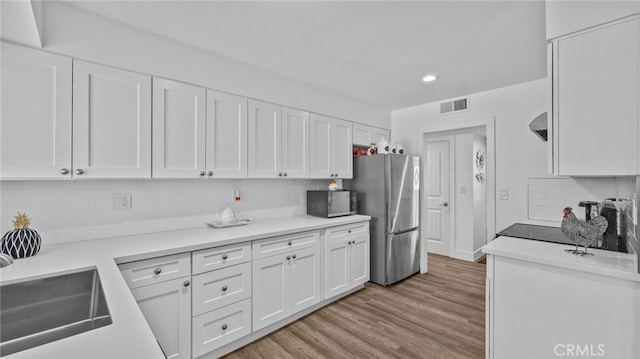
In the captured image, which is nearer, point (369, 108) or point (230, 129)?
point (230, 129)

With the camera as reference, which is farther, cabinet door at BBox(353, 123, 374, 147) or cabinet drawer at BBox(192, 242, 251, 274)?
cabinet door at BBox(353, 123, 374, 147)

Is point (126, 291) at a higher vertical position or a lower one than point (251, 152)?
lower

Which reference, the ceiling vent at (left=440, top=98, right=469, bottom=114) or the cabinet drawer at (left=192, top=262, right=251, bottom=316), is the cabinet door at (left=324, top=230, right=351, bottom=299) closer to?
the cabinet drawer at (left=192, top=262, right=251, bottom=316)

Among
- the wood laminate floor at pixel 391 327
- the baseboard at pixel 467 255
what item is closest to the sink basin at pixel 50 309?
the wood laminate floor at pixel 391 327

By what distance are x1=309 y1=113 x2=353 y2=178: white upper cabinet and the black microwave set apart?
24 cm

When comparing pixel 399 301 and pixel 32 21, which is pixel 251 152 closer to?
pixel 32 21

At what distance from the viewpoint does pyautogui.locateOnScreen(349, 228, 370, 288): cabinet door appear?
305 cm

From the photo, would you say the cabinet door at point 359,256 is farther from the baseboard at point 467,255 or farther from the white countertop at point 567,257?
the baseboard at point 467,255

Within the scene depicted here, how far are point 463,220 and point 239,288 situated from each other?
3783 mm

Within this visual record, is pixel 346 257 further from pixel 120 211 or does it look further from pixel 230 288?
pixel 120 211

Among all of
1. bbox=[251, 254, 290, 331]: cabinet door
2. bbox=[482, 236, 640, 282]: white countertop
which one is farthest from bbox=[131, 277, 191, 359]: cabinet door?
bbox=[482, 236, 640, 282]: white countertop

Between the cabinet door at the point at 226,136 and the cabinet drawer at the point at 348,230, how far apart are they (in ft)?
3.41

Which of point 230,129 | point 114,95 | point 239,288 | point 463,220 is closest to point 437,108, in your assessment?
point 463,220

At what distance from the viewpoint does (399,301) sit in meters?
2.95
